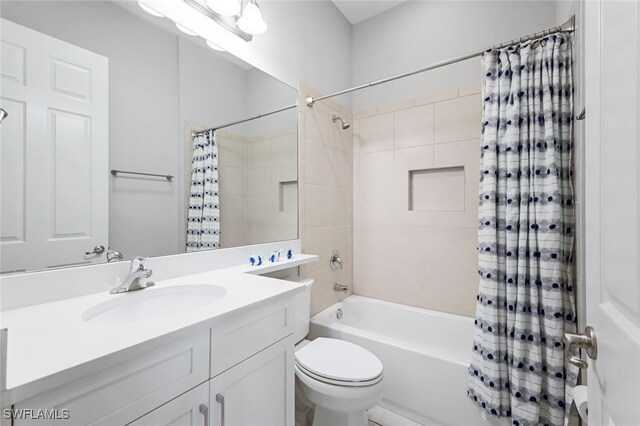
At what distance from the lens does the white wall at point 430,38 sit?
1.88 meters

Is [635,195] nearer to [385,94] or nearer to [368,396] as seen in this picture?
[368,396]

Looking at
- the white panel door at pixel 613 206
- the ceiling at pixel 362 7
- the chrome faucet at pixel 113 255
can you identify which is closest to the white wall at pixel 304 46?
the ceiling at pixel 362 7

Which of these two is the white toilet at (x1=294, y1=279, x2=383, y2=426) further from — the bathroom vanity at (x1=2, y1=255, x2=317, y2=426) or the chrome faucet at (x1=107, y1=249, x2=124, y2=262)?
the chrome faucet at (x1=107, y1=249, x2=124, y2=262)

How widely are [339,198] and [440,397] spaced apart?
1490mm

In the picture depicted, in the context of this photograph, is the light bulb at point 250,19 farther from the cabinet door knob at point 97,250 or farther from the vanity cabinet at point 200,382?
the vanity cabinet at point 200,382

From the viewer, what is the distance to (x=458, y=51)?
2.08 meters

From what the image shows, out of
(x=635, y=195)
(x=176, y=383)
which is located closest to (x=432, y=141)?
(x=635, y=195)

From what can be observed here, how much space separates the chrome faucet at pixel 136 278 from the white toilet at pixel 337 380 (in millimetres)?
678

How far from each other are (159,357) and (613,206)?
0.97 m

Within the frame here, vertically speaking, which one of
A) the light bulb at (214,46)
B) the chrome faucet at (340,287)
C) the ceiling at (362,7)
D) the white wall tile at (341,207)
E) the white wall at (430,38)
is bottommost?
the chrome faucet at (340,287)

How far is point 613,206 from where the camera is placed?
48 cm

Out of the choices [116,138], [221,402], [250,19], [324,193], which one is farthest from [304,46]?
[221,402]

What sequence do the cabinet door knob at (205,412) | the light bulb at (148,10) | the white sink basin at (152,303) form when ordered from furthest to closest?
the light bulb at (148,10) → the white sink basin at (152,303) → the cabinet door knob at (205,412)

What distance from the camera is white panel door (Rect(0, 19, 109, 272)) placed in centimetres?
82
